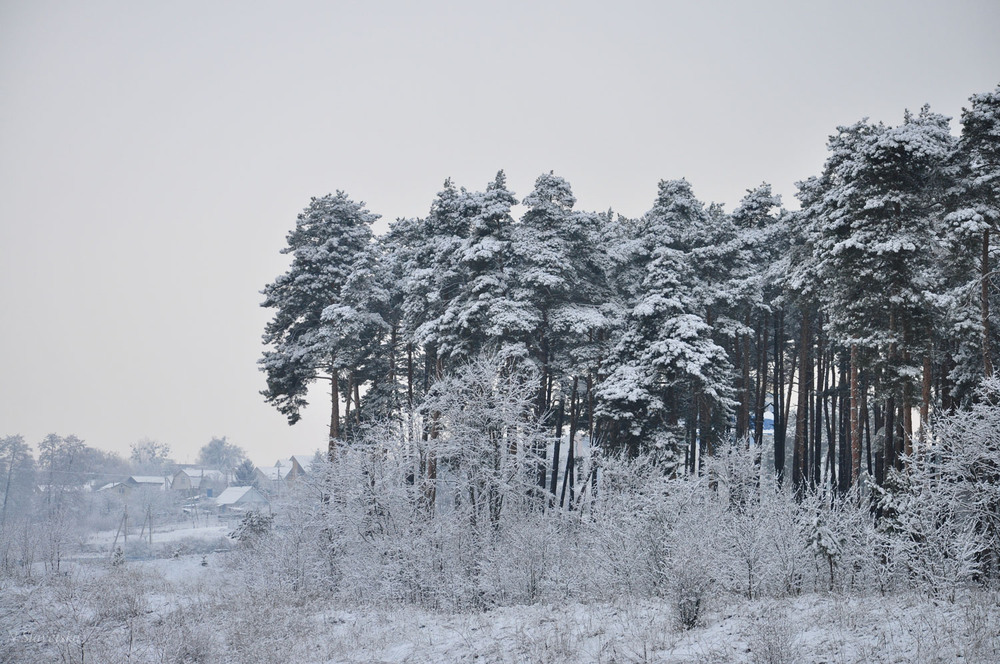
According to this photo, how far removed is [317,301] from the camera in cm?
3184

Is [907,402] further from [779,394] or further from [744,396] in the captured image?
[779,394]

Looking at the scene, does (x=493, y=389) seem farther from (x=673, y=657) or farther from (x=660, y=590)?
(x=673, y=657)

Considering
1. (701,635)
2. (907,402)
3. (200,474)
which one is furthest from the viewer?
(200,474)

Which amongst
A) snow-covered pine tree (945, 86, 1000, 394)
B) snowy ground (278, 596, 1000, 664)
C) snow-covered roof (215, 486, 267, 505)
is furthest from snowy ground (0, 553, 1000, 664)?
snow-covered roof (215, 486, 267, 505)

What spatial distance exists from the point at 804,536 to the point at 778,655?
19.7 ft

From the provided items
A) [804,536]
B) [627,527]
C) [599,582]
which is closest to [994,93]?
[804,536]

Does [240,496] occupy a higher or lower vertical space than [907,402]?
lower

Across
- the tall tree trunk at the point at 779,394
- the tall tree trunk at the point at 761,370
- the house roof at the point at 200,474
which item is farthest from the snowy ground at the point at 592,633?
the house roof at the point at 200,474

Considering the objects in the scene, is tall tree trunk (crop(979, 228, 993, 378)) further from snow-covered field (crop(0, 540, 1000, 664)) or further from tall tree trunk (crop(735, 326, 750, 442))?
tall tree trunk (crop(735, 326, 750, 442))

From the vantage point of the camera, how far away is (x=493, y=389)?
21.3 metres

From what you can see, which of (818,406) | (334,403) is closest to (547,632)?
(334,403)

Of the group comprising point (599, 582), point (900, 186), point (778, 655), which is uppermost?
point (900, 186)

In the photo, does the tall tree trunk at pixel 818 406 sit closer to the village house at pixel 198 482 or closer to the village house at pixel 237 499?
the village house at pixel 237 499

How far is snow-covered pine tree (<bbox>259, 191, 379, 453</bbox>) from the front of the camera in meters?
29.7
